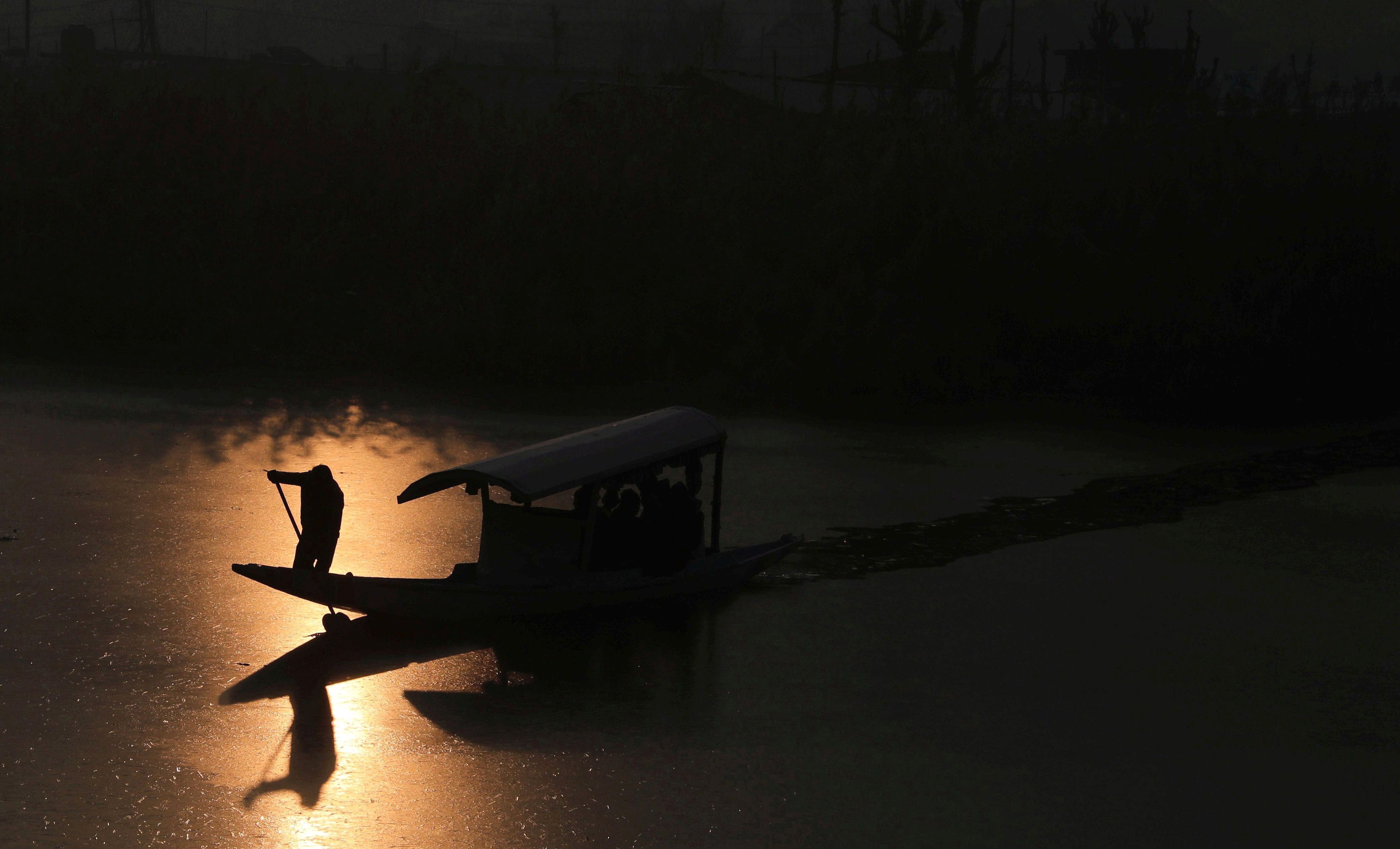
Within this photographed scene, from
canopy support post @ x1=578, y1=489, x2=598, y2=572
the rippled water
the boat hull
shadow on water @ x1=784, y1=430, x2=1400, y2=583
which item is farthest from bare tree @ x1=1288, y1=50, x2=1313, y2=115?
canopy support post @ x1=578, y1=489, x2=598, y2=572

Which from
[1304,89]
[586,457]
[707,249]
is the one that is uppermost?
[1304,89]

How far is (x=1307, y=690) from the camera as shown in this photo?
12.3 meters

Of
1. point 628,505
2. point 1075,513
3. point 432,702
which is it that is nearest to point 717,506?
point 628,505

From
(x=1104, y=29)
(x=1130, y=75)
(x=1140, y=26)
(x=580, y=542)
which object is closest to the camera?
(x=580, y=542)

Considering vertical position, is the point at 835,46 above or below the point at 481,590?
above

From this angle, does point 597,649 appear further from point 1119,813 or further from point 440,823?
point 1119,813

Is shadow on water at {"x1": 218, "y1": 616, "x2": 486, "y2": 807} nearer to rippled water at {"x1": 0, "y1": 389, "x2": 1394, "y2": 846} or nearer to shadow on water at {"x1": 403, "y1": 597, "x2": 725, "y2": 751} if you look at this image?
rippled water at {"x1": 0, "y1": 389, "x2": 1394, "y2": 846}

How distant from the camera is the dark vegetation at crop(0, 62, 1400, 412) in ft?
103

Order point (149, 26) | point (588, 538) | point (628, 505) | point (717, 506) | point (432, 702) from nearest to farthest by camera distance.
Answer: point (432, 702), point (588, 538), point (628, 505), point (717, 506), point (149, 26)

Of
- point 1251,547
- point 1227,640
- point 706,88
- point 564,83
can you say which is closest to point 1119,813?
point 1227,640

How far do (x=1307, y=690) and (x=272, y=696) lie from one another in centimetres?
845

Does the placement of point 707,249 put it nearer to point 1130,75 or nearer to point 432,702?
point 432,702

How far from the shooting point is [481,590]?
12602 mm

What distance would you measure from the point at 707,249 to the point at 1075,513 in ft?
54.0
